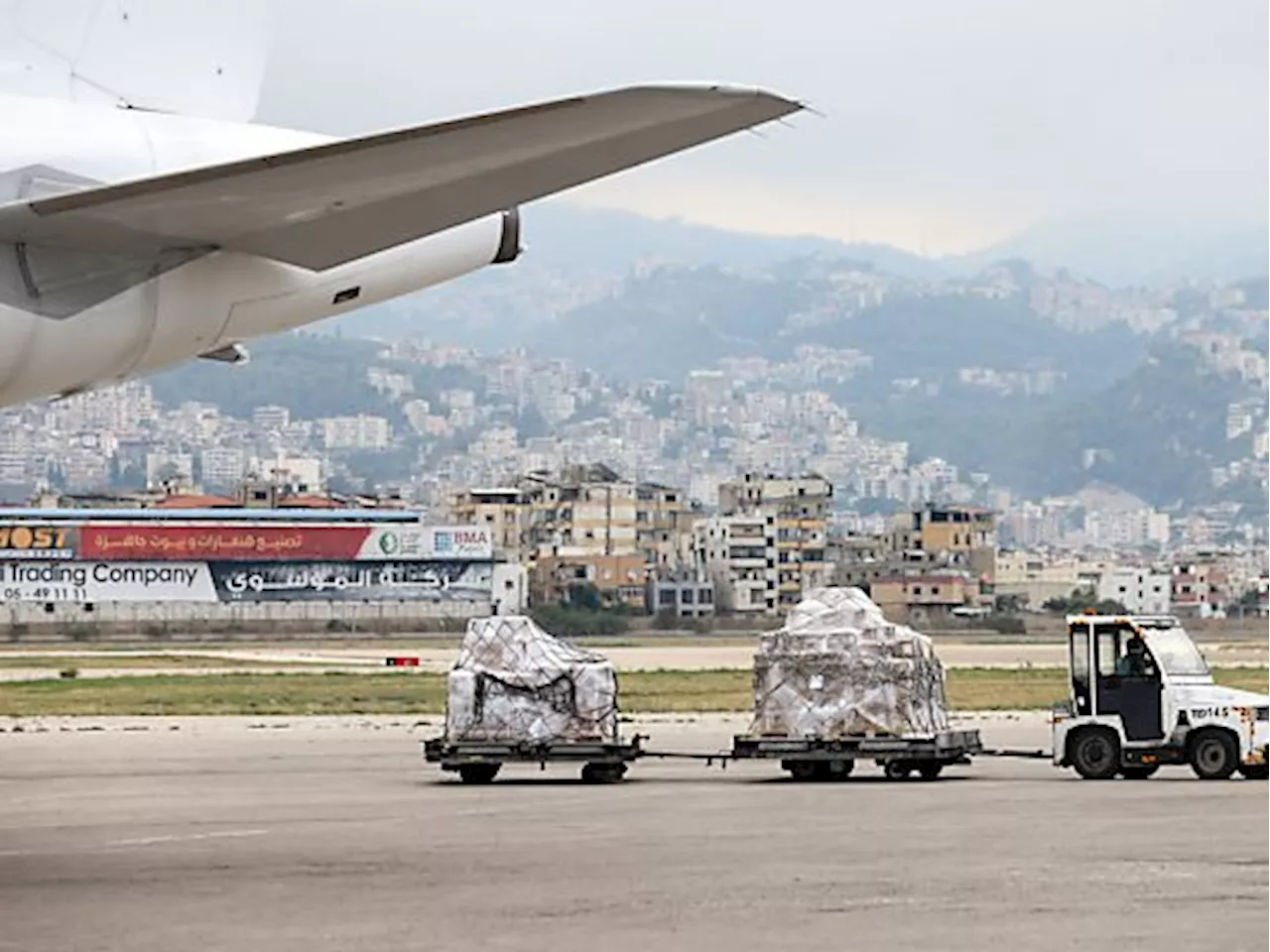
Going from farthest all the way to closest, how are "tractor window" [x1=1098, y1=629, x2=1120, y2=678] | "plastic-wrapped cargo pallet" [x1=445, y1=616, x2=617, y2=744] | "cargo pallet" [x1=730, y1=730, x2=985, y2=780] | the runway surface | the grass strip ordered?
1. the grass strip
2. "tractor window" [x1=1098, y1=629, x2=1120, y2=678]
3. "plastic-wrapped cargo pallet" [x1=445, y1=616, x2=617, y2=744]
4. "cargo pallet" [x1=730, y1=730, x2=985, y2=780]
5. the runway surface

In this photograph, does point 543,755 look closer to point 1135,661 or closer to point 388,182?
point 1135,661

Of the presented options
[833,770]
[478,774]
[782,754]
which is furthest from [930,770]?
[478,774]

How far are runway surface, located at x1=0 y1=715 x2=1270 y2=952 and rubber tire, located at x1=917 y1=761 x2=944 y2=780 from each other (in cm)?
26

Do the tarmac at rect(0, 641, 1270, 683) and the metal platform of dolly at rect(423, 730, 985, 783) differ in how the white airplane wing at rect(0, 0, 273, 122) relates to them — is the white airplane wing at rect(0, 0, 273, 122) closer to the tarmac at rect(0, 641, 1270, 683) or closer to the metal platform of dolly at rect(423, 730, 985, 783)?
the metal platform of dolly at rect(423, 730, 985, 783)

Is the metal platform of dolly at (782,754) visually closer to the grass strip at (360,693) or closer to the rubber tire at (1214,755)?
the rubber tire at (1214,755)

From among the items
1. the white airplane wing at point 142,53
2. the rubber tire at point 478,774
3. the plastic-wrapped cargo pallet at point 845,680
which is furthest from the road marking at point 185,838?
the plastic-wrapped cargo pallet at point 845,680

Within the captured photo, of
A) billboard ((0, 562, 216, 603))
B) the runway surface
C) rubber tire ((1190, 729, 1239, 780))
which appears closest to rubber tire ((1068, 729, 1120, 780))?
the runway surface

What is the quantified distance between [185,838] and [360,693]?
47.9 meters

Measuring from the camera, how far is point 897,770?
3891 cm

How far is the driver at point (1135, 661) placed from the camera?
39.5m

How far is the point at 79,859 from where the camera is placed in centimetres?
2623

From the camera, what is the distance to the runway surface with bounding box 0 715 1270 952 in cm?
2027

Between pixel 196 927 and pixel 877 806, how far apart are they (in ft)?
45.7

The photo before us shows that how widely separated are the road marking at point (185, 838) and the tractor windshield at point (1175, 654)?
1446 cm
